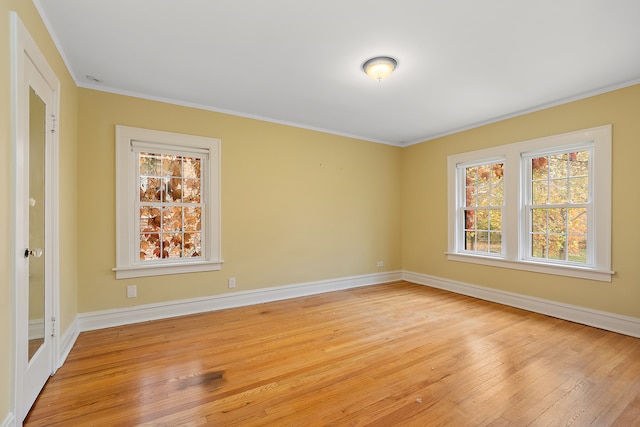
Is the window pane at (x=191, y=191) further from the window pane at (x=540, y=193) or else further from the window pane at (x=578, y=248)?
the window pane at (x=578, y=248)

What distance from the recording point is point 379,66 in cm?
265

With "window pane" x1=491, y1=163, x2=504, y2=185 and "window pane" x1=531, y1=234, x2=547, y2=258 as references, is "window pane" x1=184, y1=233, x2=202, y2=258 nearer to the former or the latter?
"window pane" x1=491, y1=163, x2=504, y2=185

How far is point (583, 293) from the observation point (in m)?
3.38

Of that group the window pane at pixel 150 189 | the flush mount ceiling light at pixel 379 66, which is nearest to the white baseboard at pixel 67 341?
the window pane at pixel 150 189

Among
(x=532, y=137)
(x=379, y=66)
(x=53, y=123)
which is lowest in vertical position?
(x=53, y=123)

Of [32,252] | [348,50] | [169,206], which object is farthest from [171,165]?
[348,50]

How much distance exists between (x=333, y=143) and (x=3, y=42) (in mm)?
3801

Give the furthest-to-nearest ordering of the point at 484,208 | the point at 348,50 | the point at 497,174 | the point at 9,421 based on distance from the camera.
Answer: the point at 484,208 → the point at 497,174 → the point at 348,50 → the point at 9,421

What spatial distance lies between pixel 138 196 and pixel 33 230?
1509mm

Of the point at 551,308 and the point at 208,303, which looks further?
the point at 208,303

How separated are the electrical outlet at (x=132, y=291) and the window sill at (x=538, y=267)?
4340mm

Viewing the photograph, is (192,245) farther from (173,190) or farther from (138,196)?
(138,196)

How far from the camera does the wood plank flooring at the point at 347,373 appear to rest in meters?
1.81

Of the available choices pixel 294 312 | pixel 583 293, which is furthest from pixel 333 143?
pixel 583 293
